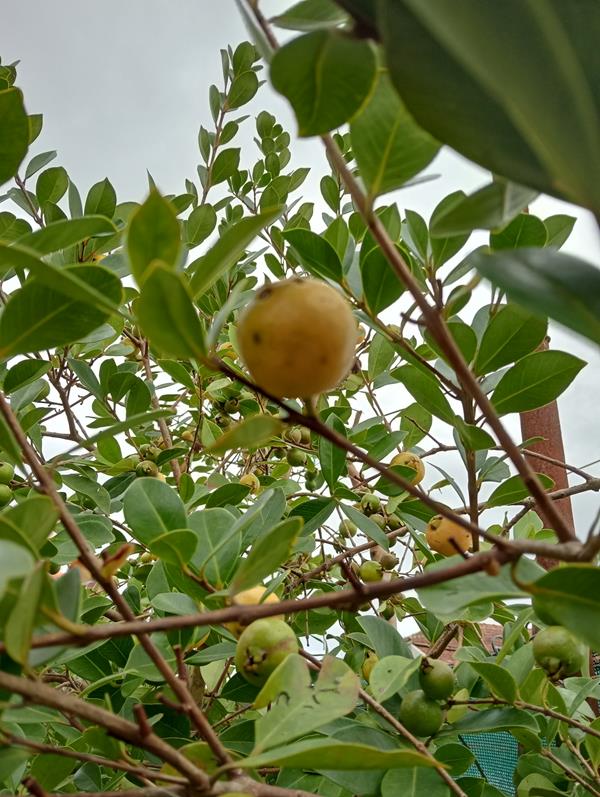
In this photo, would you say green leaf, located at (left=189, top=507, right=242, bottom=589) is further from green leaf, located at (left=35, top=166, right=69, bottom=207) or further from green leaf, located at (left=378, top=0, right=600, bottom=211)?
green leaf, located at (left=35, top=166, right=69, bottom=207)

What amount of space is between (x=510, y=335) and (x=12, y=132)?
0.54 m

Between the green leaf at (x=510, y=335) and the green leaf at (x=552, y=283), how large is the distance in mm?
374

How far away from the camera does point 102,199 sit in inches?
51.7

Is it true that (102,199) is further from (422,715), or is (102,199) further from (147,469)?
(422,715)

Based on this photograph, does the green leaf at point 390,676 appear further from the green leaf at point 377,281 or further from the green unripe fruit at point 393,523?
the green unripe fruit at point 393,523

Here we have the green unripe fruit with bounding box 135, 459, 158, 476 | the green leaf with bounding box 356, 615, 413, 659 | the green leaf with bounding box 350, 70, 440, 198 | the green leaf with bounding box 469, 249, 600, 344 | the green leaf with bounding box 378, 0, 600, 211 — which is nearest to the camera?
the green leaf with bounding box 378, 0, 600, 211

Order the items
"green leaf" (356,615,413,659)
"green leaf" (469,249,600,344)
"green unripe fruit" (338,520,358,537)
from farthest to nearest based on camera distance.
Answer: "green unripe fruit" (338,520,358,537)
"green leaf" (356,615,413,659)
"green leaf" (469,249,600,344)

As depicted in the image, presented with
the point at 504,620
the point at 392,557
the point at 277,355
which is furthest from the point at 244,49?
the point at 277,355

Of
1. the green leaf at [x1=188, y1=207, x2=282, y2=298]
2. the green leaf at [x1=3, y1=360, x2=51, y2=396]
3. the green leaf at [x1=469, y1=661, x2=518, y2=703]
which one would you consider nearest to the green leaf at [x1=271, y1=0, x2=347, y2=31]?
the green leaf at [x1=188, y1=207, x2=282, y2=298]

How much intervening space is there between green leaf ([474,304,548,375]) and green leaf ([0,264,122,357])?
433mm

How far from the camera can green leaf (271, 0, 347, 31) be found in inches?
18.1

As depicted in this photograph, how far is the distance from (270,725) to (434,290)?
543mm

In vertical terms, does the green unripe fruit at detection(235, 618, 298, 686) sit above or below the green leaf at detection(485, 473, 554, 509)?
above

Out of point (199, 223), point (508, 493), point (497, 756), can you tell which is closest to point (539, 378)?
point (508, 493)
